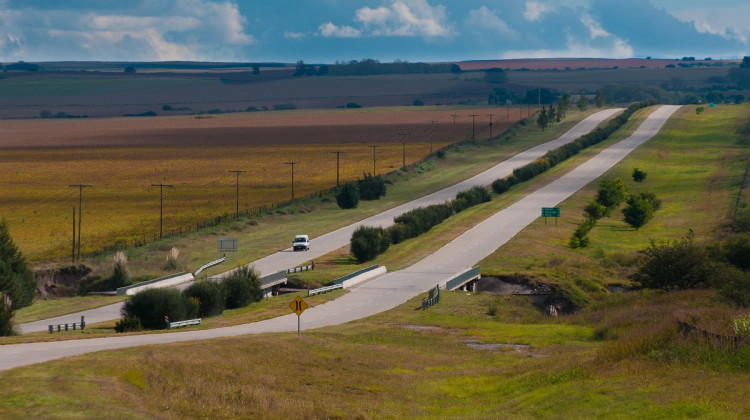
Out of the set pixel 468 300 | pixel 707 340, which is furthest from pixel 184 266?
pixel 707 340

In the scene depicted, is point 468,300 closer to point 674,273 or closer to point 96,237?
point 674,273

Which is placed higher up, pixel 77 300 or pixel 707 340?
pixel 707 340

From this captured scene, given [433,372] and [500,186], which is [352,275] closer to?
[433,372]

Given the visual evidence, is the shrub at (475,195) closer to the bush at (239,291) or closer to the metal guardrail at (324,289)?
the metal guardrail at (324,289)

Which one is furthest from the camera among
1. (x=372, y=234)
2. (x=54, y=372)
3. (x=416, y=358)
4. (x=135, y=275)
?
(x=372, y=234)

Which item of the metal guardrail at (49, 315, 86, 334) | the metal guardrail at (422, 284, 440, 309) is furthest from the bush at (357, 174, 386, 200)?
the metal guardrail at (49, 315, 86, 334)

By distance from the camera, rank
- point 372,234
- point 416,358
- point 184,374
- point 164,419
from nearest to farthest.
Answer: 1. point 164,419
2. point 184,374
3. point 416,358
4. point 372,234
